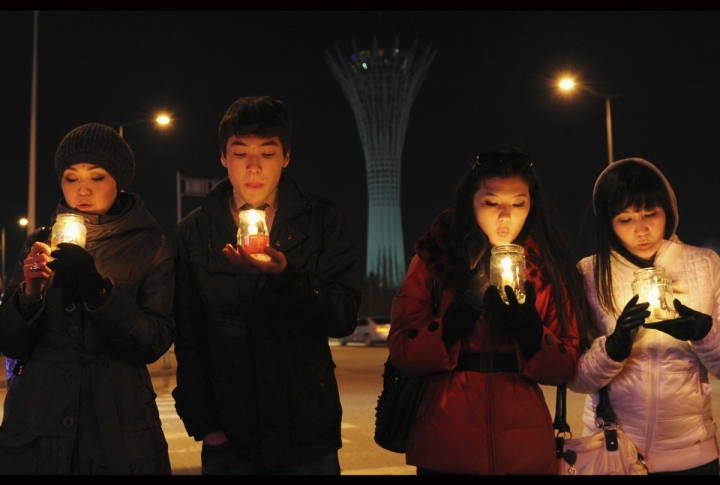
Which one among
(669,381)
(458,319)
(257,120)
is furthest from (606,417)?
(257,120)

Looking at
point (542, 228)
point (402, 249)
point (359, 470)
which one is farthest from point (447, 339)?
point (402, 249)

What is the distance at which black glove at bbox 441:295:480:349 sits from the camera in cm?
367

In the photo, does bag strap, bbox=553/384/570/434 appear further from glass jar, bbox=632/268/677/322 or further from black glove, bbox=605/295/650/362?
glass jar, bbox=632/268/677/322

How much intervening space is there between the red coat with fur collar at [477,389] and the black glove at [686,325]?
378 mm

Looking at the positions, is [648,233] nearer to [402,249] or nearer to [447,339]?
[447,339]

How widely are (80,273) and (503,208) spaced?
1.74 m

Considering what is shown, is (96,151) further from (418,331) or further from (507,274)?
(507,274)

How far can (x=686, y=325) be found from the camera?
12.4 feet

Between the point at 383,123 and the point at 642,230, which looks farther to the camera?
the point at 383,123

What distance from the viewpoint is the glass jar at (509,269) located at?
3604 millimetres

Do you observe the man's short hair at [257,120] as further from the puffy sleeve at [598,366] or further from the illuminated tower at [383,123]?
the illuminated tower at [383,123]

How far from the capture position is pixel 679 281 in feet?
13.9

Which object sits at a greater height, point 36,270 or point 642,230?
point 642,230

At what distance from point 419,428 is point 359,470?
4.78 m
